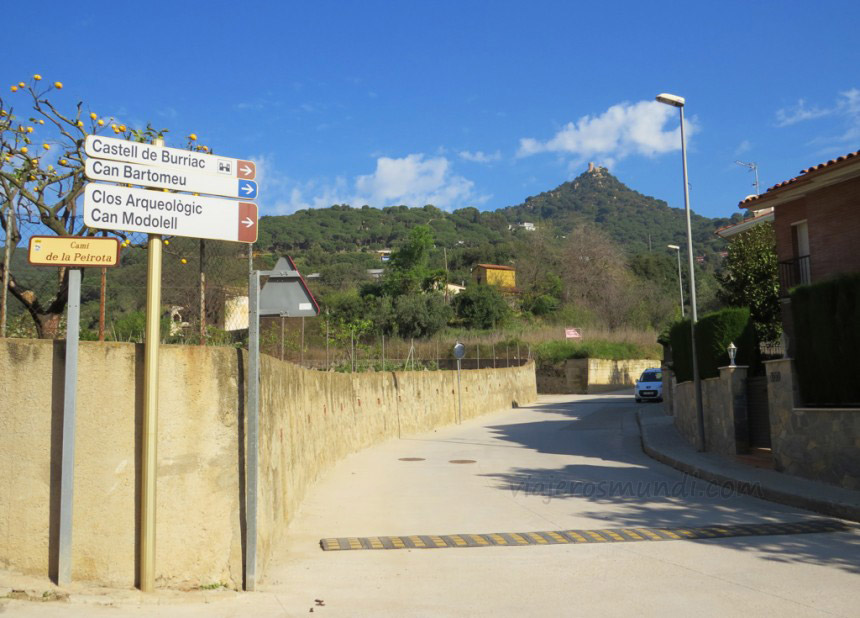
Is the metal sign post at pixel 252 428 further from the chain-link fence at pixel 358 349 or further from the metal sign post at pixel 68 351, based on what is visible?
the chain-link fence at pixel 358 349

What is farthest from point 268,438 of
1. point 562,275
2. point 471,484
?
point 562,275

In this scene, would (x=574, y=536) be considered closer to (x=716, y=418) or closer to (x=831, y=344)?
(x=831, y=344)

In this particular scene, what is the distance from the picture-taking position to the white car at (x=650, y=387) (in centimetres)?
3859

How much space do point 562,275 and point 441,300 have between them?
21958mm

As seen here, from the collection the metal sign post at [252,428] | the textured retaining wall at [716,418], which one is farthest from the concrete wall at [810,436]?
the metal sign post at [252,428]

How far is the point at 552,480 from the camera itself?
1362 cm

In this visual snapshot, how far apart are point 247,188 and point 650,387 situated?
35.0 metres

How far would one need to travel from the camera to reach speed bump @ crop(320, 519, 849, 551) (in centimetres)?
852

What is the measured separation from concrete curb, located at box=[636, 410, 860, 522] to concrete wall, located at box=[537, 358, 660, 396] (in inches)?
1446

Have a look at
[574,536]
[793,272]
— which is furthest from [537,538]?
[793,272]

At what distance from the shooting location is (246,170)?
679 cm

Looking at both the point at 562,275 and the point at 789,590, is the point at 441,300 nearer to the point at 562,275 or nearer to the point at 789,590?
the point at 562,275

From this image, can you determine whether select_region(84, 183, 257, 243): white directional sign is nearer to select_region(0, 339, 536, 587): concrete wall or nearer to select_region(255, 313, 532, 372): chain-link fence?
select_region(0, 339, 536, 587): concrete wall

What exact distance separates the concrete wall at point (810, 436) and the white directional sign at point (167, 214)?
947 centimetres
